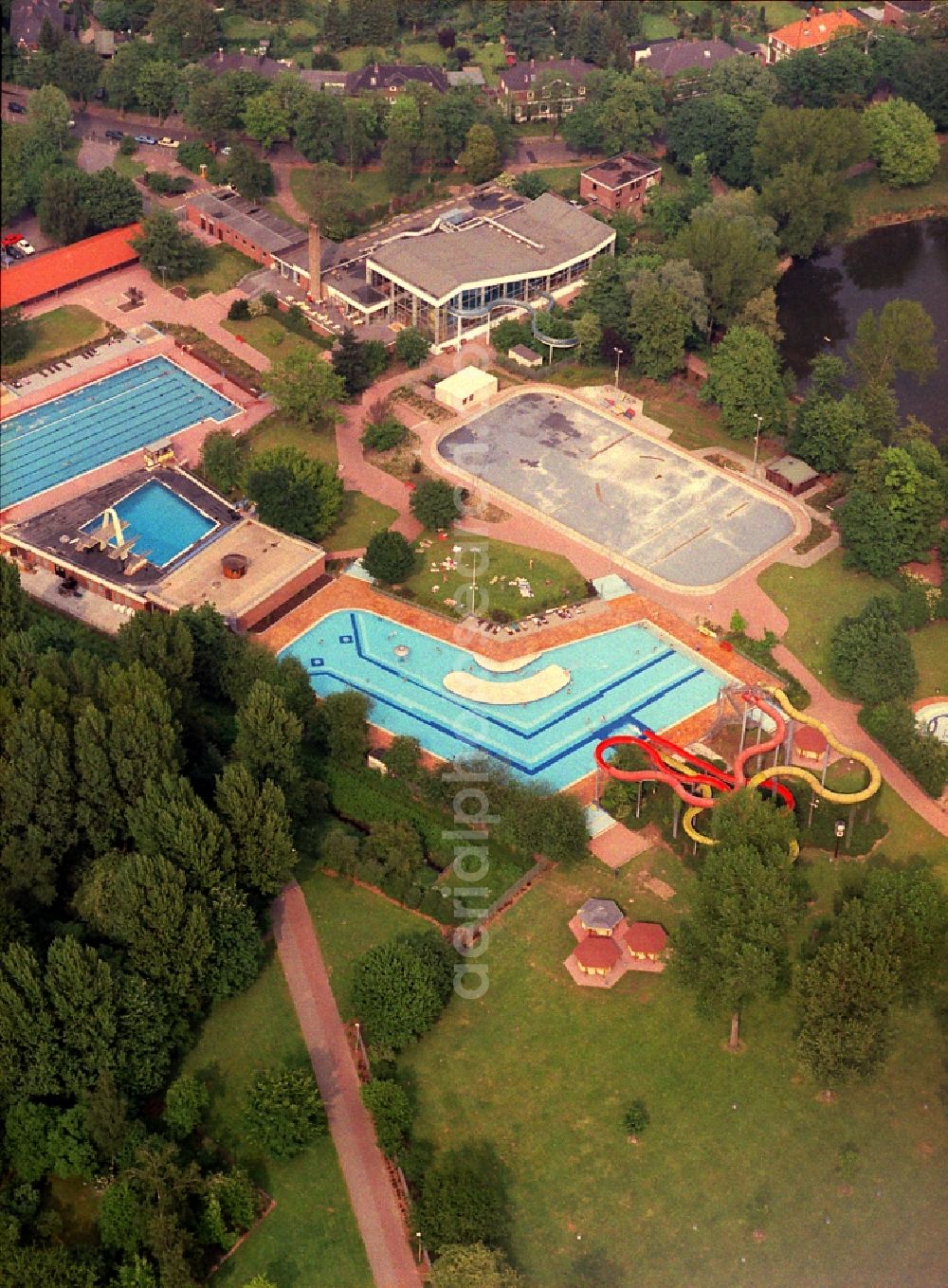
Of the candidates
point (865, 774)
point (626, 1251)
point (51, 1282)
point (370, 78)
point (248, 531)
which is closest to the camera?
point (51, 1282)

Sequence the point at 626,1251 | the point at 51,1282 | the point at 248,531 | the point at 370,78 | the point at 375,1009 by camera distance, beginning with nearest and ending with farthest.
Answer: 1. the point at 51,1282
2. the point at 626,1251
3. the point at 375,1009
4. the point at 248,531
5. the point at 370,78

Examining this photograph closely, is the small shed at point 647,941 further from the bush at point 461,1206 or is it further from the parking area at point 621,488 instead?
the parking area at point 621,488

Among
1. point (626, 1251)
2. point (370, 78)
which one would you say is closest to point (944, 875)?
point (626, 1251)

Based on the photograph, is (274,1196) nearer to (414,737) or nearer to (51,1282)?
(51,1282)

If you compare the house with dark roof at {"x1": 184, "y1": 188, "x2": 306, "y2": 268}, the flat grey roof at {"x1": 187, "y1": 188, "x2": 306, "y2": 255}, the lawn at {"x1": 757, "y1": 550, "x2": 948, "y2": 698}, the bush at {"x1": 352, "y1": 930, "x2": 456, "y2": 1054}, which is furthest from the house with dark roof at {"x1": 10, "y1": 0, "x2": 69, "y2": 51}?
the bush at {"x1": 352, "y1": 930, "x2": 456, "y2": 1054}

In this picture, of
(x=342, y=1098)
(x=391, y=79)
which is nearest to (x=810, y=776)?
(x=342, y=1098)
